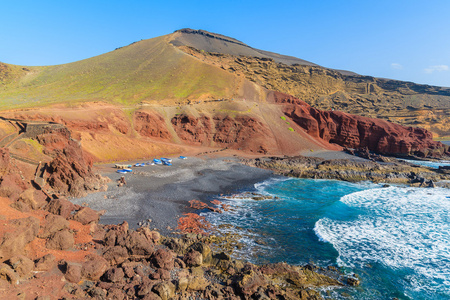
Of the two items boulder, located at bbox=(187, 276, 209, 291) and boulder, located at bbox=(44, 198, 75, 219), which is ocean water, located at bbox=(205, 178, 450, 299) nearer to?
boulder, located at bbox=(187, 276, 209, 291)

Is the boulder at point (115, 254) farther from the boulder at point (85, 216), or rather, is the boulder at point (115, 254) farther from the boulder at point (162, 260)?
the boulder at point (85, 216)

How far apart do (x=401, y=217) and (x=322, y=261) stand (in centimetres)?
1437

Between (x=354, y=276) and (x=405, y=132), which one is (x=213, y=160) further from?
(x=405, y=132)

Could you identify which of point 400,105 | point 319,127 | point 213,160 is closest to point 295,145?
point 319,127

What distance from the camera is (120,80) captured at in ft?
289

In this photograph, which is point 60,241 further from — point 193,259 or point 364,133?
point 364,133

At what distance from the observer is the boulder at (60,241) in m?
13.3

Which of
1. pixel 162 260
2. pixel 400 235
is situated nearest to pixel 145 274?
pixel 162 260

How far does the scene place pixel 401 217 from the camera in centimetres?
2533

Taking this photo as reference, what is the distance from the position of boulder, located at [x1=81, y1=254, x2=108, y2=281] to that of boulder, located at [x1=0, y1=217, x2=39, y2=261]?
284 cm

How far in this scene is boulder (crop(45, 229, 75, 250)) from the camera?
13344 millimetres

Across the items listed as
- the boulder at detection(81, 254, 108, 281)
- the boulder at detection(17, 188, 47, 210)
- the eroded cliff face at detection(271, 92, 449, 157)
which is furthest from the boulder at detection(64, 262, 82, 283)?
the eroded cliff face at detection(271, 92, 449, 157)

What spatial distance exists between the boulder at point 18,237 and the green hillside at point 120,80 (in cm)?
6124

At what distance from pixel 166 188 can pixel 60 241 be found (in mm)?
16602
